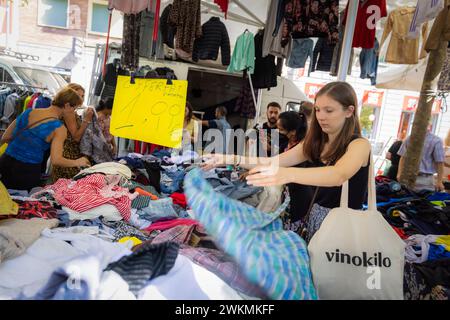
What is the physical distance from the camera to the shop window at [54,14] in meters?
14.7

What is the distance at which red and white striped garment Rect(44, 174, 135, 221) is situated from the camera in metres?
1.92

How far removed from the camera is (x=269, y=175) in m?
1.09

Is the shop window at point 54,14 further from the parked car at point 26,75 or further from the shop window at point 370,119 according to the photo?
the shop window at point 370,119

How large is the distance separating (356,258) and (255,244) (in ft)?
1.37

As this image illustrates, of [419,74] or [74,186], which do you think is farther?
[419,74]

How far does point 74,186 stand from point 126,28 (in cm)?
282

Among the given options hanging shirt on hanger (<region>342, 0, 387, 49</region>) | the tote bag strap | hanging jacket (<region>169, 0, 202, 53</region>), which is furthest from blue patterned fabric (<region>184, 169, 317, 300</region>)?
hanging jacket (<region>169, 0, 202, 53</region>)

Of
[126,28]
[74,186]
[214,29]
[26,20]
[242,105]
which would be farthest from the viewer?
[26,20]

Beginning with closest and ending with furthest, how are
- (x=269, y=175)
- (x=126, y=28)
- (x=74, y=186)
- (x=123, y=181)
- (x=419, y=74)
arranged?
(x=269, y=175)
(x=74, y=186)
(x=123, y=181)
(x=126, y=28)
(x=419, y=74)

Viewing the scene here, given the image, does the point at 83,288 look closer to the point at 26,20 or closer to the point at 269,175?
the point at 269,175

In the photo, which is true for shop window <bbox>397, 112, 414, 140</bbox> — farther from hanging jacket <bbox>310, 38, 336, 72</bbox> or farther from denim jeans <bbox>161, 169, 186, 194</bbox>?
denim jeans <bbox>161, 169, 186, 194</bbox>

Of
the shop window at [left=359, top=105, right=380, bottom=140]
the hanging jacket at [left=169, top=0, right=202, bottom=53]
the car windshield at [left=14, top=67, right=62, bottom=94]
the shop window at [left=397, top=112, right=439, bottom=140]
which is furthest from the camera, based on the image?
the shop window at [left=359, top=105, right=380, bottom=140]

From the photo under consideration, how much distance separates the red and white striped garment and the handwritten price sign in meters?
0.38

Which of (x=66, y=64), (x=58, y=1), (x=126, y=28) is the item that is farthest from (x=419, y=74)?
(x=58, y=1)
